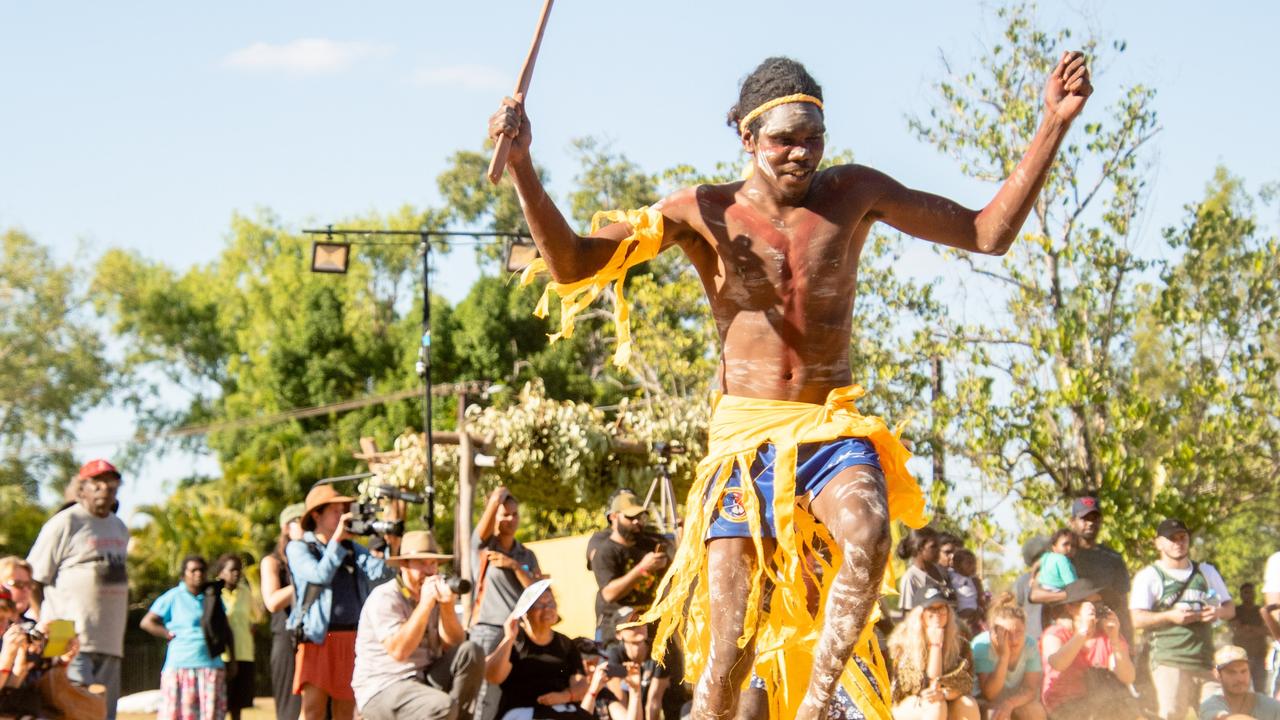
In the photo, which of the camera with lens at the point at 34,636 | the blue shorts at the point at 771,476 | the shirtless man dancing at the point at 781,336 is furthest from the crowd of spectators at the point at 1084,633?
the camera with lens at the point at 34,636

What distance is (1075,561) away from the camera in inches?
395

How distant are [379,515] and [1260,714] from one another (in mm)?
5706

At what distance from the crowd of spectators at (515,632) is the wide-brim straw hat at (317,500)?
15mm

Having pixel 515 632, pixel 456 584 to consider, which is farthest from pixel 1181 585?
pixel 456 584

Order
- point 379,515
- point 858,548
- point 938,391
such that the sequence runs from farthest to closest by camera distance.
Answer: point 938,391 → point 379,515 → point 858,548

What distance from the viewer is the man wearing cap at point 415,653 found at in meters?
7.88

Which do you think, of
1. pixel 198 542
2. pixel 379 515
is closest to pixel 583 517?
pixel 198 542

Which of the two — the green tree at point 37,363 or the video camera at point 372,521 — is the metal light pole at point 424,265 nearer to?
the video camera at point 372,521

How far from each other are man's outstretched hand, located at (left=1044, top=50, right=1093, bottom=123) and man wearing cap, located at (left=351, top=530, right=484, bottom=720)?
4647 mm

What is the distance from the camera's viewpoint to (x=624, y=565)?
9414mm

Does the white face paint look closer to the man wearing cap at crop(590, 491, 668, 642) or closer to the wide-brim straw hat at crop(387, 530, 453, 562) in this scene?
the wide-brim straw hat at crop(387, 530, 453, 562)

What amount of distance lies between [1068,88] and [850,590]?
164 centimetres

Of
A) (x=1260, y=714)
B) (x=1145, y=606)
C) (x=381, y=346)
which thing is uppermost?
(x=381, y=346)

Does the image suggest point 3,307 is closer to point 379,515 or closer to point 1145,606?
point 379,515
